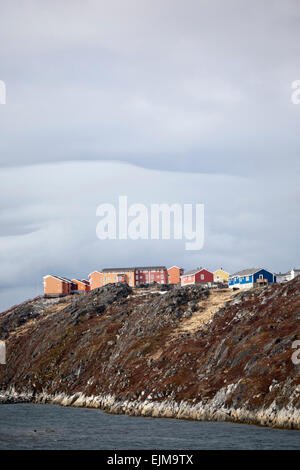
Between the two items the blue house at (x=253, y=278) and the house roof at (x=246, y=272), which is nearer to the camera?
the blue house at (x=253, y=278)

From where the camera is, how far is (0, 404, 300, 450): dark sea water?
5722 centimetres

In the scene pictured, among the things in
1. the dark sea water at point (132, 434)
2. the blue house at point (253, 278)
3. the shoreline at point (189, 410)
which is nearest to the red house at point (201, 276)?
the blue house at point (253, 278)

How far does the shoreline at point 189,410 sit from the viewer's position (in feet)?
213

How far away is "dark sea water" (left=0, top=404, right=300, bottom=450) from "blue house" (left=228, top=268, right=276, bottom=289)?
8497 cm

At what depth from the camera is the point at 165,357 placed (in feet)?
345

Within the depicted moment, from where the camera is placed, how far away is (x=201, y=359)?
96375 mm

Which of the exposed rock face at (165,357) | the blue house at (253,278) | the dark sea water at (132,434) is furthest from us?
the blue house at (253,278)

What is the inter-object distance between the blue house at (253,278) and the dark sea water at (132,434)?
85.0 metres

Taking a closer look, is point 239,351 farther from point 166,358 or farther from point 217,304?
point 217,304

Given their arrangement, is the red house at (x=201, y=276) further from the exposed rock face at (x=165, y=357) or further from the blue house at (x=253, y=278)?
the exposed rock face at (x=165, y=357)

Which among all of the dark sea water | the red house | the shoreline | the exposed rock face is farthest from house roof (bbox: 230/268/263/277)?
the dark sea water

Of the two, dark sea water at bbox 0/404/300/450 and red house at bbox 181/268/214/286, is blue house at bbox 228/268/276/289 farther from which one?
dark sea water at bbox 0/404/300/450

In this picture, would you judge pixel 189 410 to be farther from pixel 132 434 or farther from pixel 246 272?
pixel 246 272

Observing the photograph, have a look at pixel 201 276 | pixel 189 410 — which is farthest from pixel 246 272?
pixel 189 410
